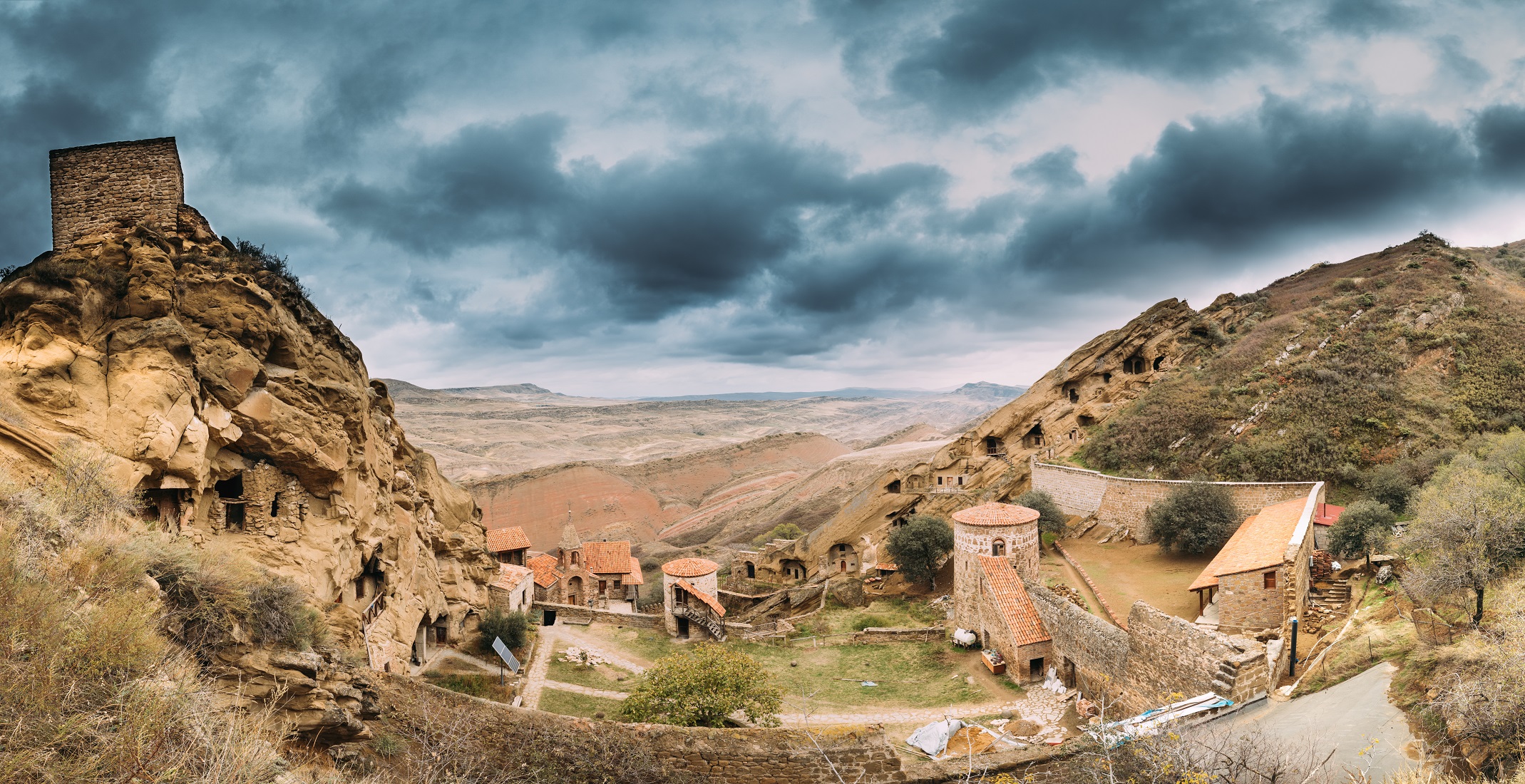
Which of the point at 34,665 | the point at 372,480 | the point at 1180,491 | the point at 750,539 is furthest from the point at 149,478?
the point at 750,539

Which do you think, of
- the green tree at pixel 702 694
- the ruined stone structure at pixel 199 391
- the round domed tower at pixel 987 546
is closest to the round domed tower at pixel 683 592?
the round domed tower at pixel 987 546

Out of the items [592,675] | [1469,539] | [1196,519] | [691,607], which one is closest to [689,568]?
[691,607]

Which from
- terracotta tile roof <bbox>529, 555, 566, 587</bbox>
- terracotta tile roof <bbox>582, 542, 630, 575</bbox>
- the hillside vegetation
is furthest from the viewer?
terracotta tile roof <bbox>582, 542, 630, 575</bbox>

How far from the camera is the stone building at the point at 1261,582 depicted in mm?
15719

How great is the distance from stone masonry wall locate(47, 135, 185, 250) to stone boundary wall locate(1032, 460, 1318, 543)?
1268 inches

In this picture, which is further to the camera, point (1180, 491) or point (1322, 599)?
point (1180, 491)

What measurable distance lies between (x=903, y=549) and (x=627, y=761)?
73.4ft

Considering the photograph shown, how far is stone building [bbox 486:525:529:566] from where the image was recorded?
33.5m

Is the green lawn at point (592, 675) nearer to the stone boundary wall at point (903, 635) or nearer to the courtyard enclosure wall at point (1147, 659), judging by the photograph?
the stone boundary wall at point (903, 635)

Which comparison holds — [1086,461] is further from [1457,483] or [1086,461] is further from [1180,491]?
[1457,483]

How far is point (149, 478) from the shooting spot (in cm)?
1162

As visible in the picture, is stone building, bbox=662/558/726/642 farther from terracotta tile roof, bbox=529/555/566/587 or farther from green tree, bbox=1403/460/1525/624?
green tree, bbox=1403/460/1525/624

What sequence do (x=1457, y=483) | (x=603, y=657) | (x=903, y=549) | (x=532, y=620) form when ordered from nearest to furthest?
1. (x=1457, y=483)
2. (x=603, y=657)
3. (x=532, y=620)
4. (x=903, y=549)

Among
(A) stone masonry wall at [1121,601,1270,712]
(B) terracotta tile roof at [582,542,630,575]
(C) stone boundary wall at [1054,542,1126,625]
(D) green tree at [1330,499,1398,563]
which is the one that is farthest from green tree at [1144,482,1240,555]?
(B) terracotta tile roof at [582,542,630,575]
